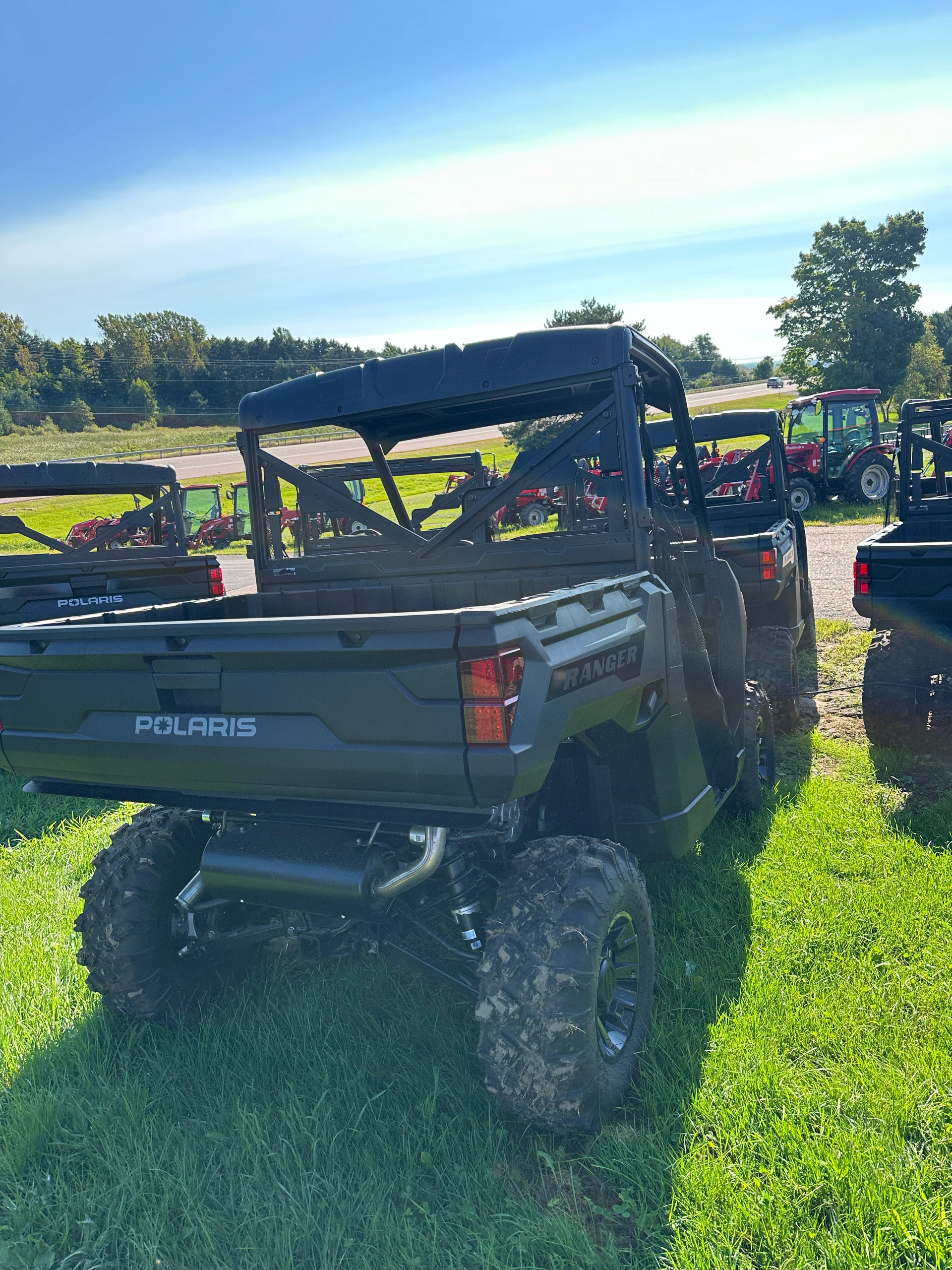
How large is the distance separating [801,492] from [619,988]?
1700cm

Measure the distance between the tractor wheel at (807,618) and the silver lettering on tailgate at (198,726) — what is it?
579 cm

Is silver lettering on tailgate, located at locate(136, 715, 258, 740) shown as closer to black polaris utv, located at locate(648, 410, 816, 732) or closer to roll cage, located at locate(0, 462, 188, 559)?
black polaris utv, located at locate(648, 410, 816, 732)

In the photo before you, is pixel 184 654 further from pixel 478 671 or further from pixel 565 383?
pixel 565 383

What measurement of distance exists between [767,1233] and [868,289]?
45.8 meters

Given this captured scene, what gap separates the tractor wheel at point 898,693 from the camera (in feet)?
→ 15.9

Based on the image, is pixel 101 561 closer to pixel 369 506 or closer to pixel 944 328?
pixel 369 506

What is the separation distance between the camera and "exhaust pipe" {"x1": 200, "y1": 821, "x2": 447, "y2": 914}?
2357mm

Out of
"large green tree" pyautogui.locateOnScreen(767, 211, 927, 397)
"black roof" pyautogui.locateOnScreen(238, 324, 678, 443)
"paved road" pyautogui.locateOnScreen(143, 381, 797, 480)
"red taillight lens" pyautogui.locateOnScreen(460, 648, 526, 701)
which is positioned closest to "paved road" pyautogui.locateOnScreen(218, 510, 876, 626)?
"black roof" pyautogui.locateOnScreen(238, 324, 678, 443)

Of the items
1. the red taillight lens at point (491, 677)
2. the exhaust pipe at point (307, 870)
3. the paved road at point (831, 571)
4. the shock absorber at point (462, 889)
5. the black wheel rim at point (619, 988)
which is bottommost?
the paved road at point (831, 571)

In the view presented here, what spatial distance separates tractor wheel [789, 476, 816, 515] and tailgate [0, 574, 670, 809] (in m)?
16.7

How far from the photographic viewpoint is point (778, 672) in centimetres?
590

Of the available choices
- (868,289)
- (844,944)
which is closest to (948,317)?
(868,289)

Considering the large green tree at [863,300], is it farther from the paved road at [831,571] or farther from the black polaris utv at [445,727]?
the black polaris utv at [445,727]

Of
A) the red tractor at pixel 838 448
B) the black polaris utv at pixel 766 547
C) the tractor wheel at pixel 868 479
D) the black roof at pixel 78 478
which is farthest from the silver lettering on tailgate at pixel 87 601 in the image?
the tractor wheel at pixel 868 479
